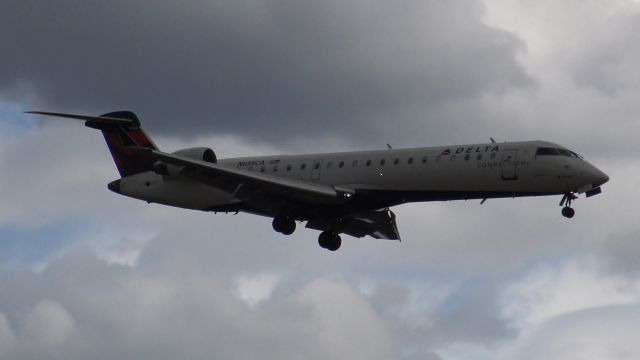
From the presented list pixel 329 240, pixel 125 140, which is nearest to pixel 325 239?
pixel 329 240

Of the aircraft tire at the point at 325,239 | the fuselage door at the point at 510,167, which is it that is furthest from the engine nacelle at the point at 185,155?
the fuselage door at the point at 510,167

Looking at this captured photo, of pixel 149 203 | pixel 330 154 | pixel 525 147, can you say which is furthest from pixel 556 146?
pixel 149 203

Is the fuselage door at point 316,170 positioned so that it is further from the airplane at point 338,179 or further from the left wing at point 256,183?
the left wing at point 256,183

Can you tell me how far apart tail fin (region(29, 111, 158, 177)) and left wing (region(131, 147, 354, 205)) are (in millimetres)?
5335

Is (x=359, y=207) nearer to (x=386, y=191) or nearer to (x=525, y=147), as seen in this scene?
(x=386, y=191)

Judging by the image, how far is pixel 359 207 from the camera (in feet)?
156

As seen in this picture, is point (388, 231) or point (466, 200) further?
point (388, 231)

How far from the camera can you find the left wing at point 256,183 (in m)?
46.0

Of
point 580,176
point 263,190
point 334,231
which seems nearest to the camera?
point 580,176

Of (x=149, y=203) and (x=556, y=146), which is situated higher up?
(x=556, y=146)

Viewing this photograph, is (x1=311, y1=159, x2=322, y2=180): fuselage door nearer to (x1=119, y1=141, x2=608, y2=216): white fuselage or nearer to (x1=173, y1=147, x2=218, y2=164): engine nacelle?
(x1=119, y1=141, x2=608, y2=216): white fuselage

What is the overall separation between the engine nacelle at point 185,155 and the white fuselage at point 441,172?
1.66 m

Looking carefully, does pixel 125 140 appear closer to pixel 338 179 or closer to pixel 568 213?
pixel 338 179

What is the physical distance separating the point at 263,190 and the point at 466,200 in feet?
23.6
